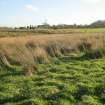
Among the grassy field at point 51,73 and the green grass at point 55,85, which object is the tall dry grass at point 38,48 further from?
the green grass at point 55,85

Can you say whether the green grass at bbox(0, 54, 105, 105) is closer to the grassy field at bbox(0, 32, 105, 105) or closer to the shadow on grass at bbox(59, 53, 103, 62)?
the grassy field at bbox(0, 32, 105, 105)

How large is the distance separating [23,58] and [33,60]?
59 cm

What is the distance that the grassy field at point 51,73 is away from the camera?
32.5 ft

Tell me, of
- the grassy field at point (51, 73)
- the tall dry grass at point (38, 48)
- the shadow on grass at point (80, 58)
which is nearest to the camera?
the grassy field at point (51, 73)

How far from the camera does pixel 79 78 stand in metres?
12.6

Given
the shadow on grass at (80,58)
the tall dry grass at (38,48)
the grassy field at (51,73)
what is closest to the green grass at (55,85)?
the grassy field at (51,73)

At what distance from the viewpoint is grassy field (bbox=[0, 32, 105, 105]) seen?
991 cm

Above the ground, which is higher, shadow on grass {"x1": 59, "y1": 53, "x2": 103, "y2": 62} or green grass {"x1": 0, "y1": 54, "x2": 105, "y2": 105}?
green grass {"x1": 0, "y1": 54, "x2": 105, "y2": 105}

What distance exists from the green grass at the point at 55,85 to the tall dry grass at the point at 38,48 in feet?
2.96

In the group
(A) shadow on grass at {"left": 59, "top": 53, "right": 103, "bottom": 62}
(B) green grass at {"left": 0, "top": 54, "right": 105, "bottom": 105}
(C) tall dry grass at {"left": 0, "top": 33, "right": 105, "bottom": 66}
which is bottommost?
(A) shadow on grass at {"left": 59, "top": 53, "right": 103, "bottom": 62}

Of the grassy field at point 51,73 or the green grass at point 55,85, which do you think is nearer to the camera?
the green grass at point 55,85

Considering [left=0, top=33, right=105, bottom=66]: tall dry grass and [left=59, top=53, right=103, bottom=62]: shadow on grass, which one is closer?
[left=0, top=33, right=105, bottom=66]: tall dry grass

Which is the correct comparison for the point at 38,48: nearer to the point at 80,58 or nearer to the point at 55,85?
the point at 80,58

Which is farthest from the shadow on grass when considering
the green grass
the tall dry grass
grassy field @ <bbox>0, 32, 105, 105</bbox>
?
the green grass
